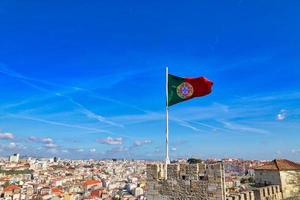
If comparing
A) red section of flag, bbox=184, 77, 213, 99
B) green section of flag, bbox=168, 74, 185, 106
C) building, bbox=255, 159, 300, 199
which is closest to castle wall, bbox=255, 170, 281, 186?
building, bbox=255, 159, 300, 199

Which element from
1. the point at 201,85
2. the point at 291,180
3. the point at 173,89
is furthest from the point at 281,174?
the point at 173,89

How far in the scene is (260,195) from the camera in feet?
37.5

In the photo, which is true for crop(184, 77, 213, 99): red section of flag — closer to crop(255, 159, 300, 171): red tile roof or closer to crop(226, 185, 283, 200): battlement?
crop(226, 185, 283, 200): battlement

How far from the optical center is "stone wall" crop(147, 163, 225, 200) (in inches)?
309

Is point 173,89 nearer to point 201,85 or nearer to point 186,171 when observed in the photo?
point 201,85

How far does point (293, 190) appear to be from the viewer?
720 inches

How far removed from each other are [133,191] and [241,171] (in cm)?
3290

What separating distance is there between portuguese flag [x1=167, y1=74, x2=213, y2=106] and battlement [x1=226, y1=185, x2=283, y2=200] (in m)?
2.99

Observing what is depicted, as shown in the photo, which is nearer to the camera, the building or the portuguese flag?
the portuguese flag

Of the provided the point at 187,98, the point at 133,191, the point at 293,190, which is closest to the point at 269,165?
the point at 293,190

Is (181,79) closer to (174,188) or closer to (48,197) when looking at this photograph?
(174,188)

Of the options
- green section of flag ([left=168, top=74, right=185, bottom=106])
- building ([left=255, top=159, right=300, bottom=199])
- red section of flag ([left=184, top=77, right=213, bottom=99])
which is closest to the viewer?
red section of flag ([left=184, top=77, right=213, bottom=99])

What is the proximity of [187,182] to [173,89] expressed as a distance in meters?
2.76

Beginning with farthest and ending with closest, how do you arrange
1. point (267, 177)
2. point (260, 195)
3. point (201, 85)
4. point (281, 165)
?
point (267, 177), point (281, 165), point (260, 195), point (201, 85)
